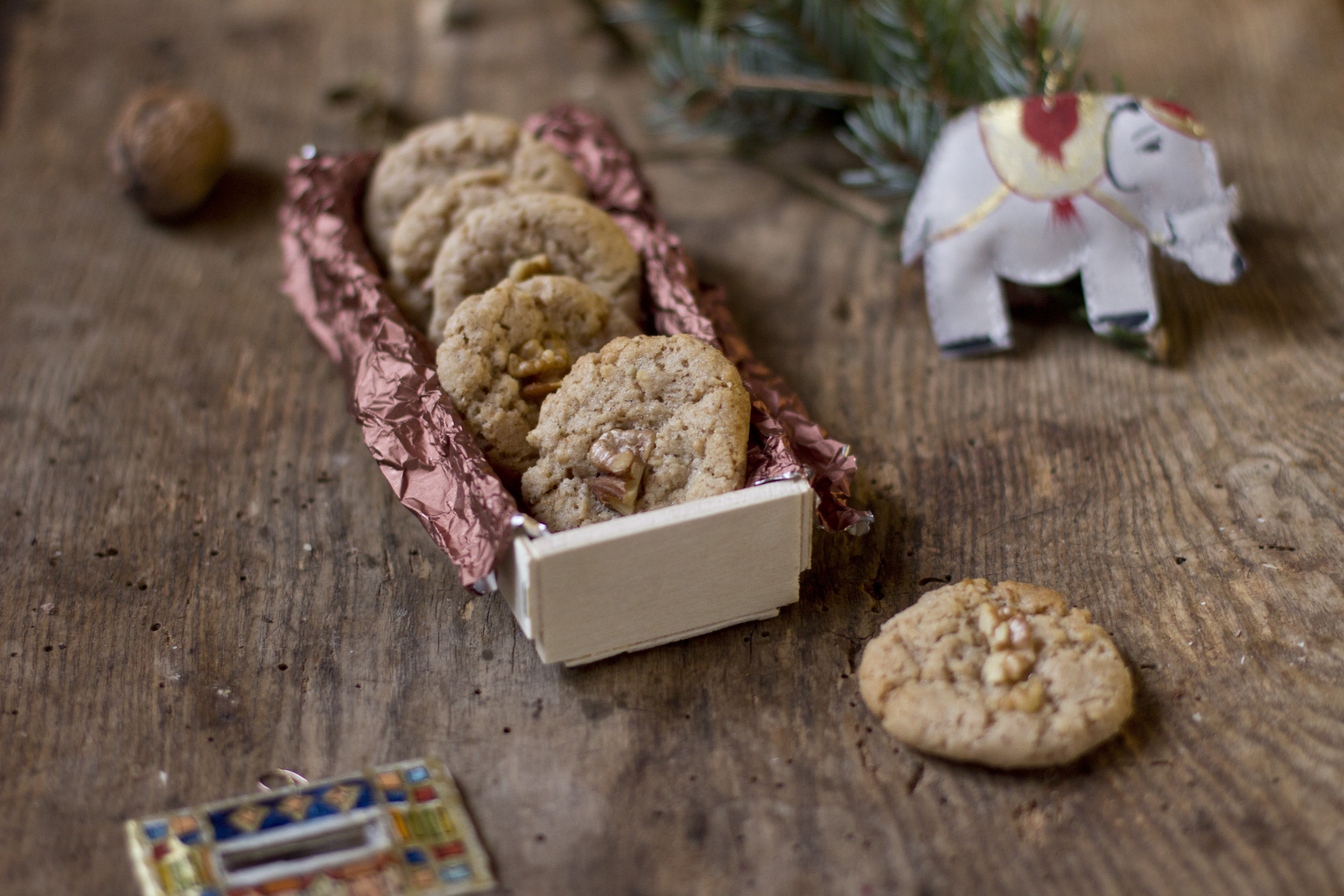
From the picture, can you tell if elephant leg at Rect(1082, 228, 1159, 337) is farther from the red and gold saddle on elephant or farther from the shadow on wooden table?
the shadow on wooden table

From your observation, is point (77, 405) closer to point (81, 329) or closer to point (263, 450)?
point (81, 329)

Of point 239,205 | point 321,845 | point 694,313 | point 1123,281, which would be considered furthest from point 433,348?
point 1123,281

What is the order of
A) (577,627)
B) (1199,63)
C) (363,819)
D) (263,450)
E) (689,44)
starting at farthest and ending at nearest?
1. (1199,63)
2. (689,44)
3. (263,450)
4. (577,627)
5. (363,819)

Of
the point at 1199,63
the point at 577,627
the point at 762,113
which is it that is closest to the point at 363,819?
the point at 577,627

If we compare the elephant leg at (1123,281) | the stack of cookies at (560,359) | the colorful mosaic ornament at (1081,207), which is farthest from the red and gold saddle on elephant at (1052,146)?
the stack of cookies at (560,359)

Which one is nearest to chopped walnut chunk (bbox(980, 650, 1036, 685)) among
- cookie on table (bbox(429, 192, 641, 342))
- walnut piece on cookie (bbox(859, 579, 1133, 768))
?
walnut piece on cookie (bbox(859, 579, 1133, 768))

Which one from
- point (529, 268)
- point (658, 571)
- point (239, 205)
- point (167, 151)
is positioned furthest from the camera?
point (239, 205)

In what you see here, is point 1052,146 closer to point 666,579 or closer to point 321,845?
point 666,579
